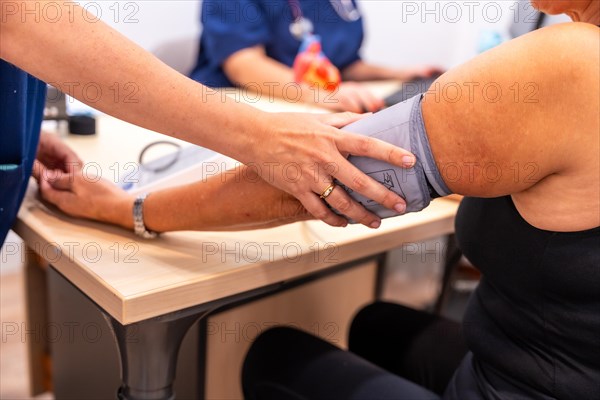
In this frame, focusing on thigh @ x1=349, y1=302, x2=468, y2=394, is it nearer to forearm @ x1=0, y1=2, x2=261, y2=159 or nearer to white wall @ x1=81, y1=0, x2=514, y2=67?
forearm @ x1=0, y1=2, x2=261, y2=159

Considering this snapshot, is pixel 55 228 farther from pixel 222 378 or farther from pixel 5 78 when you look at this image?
pixel 222 378

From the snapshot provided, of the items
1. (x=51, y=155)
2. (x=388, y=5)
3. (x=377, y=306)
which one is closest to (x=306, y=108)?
(x=377, y=306)

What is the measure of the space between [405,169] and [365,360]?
39cm

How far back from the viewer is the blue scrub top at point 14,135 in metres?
0.92

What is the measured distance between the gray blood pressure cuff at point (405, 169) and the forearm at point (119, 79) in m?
0.15

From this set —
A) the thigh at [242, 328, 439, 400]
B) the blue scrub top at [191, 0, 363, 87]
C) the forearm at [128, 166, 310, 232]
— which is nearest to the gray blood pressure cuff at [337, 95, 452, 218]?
the forearm at [128, 166, 310, 232]

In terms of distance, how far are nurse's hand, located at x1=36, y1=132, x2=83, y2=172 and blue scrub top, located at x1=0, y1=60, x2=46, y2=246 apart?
145mm

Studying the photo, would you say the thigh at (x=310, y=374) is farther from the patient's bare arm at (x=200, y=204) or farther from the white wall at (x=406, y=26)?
the white wall at (x=406, y=26)

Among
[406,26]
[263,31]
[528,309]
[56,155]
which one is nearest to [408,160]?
[528,309]

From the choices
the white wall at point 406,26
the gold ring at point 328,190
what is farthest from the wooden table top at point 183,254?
the white wall at point 406,26

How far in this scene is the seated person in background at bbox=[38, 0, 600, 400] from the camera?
2.38 feet

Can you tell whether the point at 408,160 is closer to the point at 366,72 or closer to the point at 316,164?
the point at 316,164

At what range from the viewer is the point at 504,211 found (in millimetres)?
849

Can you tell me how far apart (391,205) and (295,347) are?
33cm
